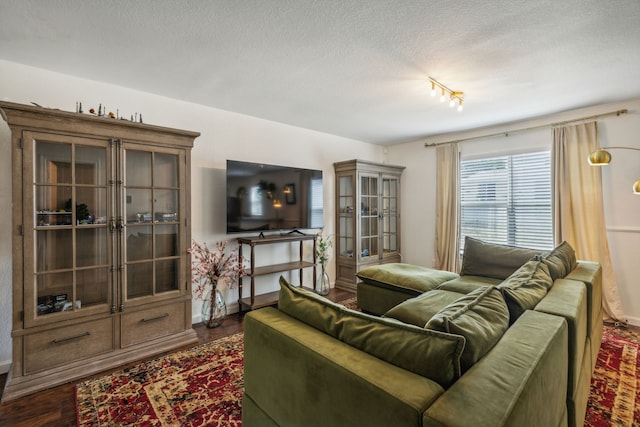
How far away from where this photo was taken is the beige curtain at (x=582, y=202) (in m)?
3.21

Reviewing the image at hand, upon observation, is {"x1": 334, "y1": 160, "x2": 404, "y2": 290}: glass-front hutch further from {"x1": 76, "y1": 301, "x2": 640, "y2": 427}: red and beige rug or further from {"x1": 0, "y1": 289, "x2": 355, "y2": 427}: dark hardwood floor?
{"x1": 0, "y1": 289, "x2": 355, "y2": 427}: dark hardwood floor

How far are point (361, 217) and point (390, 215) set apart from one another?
755 mm

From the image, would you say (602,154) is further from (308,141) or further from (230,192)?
(230,192)

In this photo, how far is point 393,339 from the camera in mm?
1042

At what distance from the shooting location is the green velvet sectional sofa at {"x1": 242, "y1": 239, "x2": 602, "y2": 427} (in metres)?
0.82

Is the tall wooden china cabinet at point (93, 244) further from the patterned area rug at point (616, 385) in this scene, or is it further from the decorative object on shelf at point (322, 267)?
the patterned area rug at point (616, 385)

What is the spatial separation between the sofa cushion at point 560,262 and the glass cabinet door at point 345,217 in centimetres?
252

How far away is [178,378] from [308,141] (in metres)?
3.22

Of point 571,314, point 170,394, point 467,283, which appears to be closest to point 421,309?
point 467,283

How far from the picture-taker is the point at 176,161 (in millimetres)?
Result: 2725

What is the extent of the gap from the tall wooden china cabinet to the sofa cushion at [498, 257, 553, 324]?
8.30 ft

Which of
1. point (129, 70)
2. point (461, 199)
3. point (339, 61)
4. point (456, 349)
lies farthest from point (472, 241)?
point (129, 70)

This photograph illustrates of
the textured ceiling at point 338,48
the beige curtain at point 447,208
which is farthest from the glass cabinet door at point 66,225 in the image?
the beige curtain at point 447,208

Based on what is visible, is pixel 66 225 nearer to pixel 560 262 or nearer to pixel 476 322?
pixel 476 322
